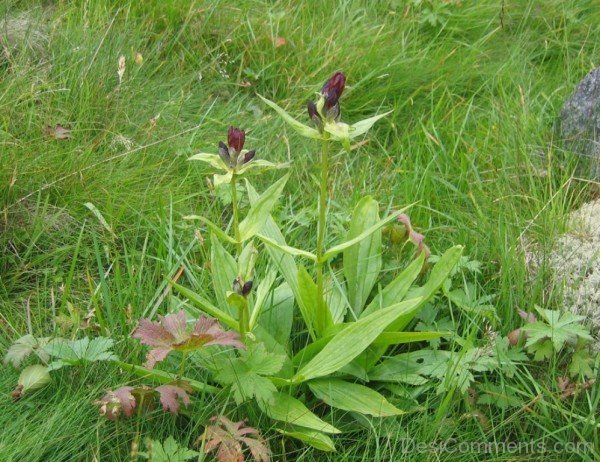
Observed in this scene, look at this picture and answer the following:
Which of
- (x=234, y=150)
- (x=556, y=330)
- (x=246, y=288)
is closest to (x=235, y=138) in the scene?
(x=234, y=150)

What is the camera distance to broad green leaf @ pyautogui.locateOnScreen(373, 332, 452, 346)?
2.12 meters

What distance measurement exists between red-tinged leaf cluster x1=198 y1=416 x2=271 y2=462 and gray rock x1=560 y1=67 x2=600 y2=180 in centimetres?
174

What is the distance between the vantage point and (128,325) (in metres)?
2.21

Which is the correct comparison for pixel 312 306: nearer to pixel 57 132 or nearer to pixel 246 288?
pixel 246 288

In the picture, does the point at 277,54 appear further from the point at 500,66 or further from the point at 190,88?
the point at 500,66

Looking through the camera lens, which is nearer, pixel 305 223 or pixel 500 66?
pixel 305 223

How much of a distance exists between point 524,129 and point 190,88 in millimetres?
1357

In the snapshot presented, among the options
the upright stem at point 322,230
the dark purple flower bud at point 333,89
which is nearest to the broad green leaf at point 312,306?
the upright stem at point 322,230

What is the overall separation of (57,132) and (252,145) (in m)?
0.72

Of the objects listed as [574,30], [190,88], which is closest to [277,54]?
[190,88]

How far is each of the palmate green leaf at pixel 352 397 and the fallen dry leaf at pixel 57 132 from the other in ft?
4.23

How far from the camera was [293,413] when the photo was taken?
2018mm

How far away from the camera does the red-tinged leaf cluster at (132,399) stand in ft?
6.14

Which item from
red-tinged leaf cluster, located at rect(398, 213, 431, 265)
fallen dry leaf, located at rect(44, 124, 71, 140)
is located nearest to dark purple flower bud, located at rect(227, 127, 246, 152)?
red-tinged leaf cluster, located at rect(398, 213, 431, 265)
